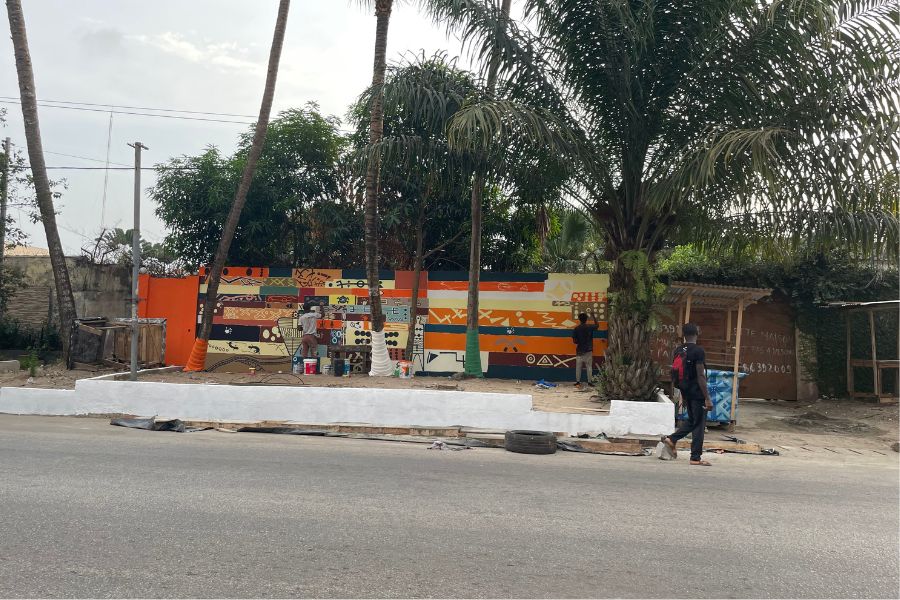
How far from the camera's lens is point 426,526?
503 cm

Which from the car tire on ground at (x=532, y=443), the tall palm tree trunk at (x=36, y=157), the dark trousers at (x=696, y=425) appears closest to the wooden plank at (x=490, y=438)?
the car tire on ground at (x=532, y=443)

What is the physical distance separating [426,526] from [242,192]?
10941mm

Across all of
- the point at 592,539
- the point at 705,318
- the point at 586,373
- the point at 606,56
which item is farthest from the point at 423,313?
the point at 592,539

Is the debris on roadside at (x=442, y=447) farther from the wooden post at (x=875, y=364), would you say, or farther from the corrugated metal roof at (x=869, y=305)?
the wooden post at (x=875, y=364)

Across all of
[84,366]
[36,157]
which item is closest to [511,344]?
[84,366]

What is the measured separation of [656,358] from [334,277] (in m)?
7.50

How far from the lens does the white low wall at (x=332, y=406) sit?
9945 mm

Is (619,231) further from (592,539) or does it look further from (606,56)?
(592,539)

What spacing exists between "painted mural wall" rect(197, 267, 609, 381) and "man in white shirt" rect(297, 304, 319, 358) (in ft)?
1.31

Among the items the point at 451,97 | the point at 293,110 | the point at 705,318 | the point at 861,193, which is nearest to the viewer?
the point at 861,193

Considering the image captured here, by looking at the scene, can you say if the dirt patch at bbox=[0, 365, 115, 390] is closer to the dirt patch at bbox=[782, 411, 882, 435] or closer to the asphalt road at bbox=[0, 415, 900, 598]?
the asphalt road at bbox=[0, 415, 900, 598]

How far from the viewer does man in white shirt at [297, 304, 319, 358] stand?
15.0 m

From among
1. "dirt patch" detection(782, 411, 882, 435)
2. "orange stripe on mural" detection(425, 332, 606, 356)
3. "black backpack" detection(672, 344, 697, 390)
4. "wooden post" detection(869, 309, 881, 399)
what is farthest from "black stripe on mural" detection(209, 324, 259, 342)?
"wooden post" detection(869, 309, 881, 399)

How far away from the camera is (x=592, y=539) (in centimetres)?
482
